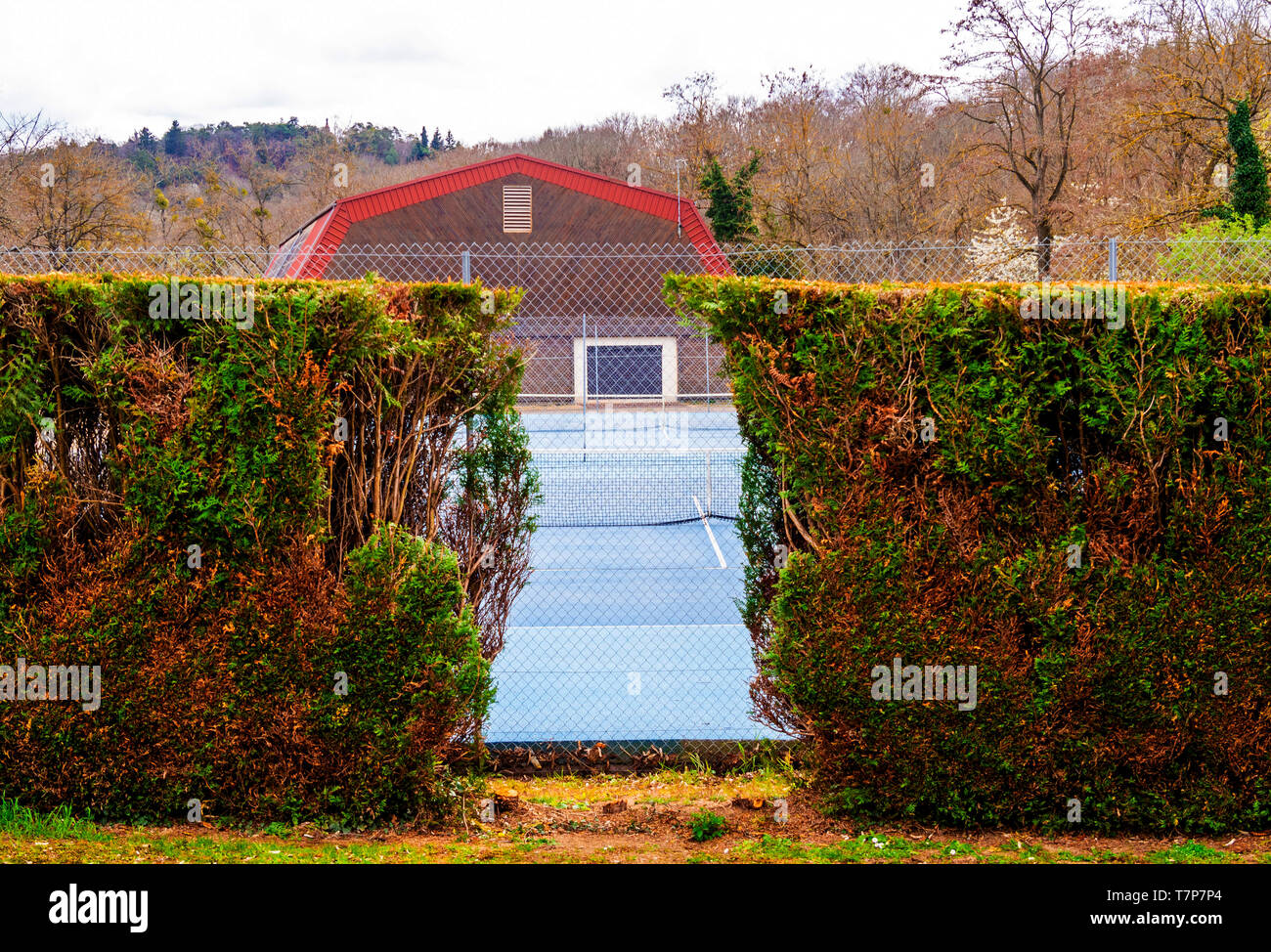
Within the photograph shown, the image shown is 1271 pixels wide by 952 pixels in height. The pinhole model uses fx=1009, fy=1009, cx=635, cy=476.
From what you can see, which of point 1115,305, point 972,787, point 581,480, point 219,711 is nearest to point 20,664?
point 219,711

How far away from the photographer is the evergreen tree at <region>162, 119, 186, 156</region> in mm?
93762

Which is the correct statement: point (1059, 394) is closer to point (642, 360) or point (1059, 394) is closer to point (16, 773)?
point (16, 773)

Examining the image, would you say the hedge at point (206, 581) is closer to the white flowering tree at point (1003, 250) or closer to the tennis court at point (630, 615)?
the tennis court at point (630, 615)

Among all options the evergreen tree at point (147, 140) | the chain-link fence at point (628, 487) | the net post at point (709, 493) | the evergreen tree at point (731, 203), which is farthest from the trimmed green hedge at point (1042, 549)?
the evergreen tree at point (147, 140)

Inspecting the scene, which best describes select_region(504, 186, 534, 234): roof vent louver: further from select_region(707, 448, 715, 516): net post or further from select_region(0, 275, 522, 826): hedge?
select_region(0, 275, 522, 826): hedge

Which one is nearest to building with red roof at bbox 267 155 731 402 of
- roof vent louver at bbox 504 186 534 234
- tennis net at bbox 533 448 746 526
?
roof vent louver at bbox 504 186 534 234

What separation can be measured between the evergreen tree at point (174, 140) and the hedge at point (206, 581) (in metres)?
97.1

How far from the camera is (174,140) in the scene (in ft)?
336

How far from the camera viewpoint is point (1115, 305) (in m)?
4.83

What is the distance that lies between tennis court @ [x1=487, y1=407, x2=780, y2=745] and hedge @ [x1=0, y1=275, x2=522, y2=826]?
98 centimetres

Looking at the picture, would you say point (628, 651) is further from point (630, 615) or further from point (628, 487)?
point (628, 487)

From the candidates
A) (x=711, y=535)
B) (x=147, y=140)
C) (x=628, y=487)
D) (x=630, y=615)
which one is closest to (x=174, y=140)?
(x=147, y=140)

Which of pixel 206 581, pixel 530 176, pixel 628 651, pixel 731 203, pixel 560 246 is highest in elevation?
pixel 530 176

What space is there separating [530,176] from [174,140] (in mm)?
81865
